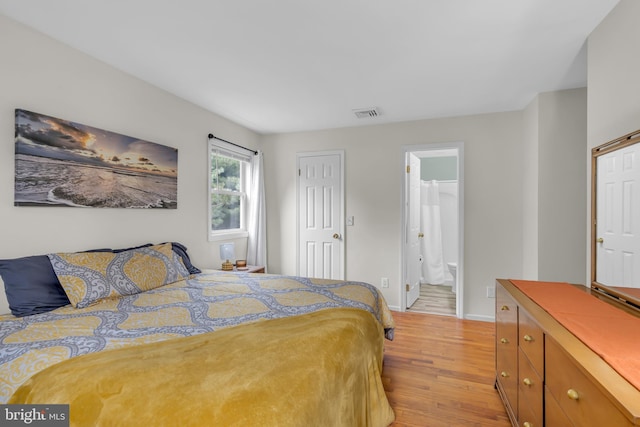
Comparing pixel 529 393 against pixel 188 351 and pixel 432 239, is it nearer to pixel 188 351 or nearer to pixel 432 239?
pixel 188 351

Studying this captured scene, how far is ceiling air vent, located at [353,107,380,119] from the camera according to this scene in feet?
11.7

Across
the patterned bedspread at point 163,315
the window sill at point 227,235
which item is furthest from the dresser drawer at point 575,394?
the window sill at point 227,235

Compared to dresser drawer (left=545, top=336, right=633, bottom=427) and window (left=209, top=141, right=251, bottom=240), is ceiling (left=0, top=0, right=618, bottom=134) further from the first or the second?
dresser drawer (left=545, top=336, right=633, bottom=427)

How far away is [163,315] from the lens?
177cm

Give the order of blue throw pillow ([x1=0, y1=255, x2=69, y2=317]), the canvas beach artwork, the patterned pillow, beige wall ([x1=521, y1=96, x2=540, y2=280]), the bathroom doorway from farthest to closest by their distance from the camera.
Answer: the bathroom doorway < beige wall ([x1=521, y1=96, x2=540, y2=280]) < the canvas beach artwork < the patterned pillow < blue throw pillow ([x1=0, y1=255, x2=69, y2=317])

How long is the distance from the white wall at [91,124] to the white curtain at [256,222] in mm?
861

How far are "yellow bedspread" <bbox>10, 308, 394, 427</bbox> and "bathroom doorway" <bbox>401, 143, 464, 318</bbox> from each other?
9.23 ft

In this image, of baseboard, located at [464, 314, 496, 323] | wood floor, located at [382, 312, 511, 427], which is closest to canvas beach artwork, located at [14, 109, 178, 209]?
wood floor, located at [382, 312, 511, 427]

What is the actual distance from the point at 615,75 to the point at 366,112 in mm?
2229

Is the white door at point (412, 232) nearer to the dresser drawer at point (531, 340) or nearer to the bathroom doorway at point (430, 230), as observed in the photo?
the bathroom doorway at point (430, 230)

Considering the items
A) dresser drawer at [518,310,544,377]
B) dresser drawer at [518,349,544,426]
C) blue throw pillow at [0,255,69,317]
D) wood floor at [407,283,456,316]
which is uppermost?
blue throw pillow at [0,255,69,317]

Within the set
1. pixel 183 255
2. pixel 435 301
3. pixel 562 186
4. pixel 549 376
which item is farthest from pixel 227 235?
pixel 562 186

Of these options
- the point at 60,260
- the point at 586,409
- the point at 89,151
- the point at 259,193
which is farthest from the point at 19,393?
the point at 259,193

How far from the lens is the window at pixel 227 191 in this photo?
3762mm
